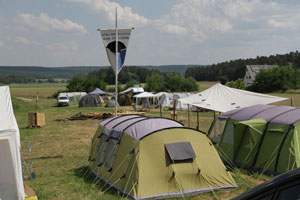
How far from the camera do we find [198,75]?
111938mm

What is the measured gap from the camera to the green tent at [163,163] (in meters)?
7.29

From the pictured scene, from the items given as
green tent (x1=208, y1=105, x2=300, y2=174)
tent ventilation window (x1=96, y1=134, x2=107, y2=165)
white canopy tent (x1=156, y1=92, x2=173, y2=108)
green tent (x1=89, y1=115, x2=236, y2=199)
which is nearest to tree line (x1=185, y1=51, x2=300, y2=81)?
white canopy tent (x1=156, y1=92, x2=173, y2=108)

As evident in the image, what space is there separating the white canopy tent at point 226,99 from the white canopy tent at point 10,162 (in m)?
8.29

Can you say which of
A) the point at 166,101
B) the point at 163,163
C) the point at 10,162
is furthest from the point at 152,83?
the point at 10,162

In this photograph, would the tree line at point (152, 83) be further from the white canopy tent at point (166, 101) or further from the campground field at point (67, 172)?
the campground field at point (67, 172)

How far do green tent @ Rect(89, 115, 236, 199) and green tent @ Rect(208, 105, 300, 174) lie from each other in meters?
1.74

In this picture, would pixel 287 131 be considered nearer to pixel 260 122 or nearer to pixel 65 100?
pixel 260 122

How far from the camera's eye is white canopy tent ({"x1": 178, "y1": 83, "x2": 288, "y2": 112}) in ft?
43.6

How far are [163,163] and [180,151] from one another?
1.47 ft

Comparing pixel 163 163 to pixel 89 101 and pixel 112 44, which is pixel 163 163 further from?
pixel 89 101

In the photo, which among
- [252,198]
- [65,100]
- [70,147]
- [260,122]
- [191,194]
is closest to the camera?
[252,198]

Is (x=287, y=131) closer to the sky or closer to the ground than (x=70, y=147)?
closer to the sky

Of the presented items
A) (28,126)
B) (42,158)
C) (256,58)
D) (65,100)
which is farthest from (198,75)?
(42,158)

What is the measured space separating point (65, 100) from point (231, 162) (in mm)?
33033
